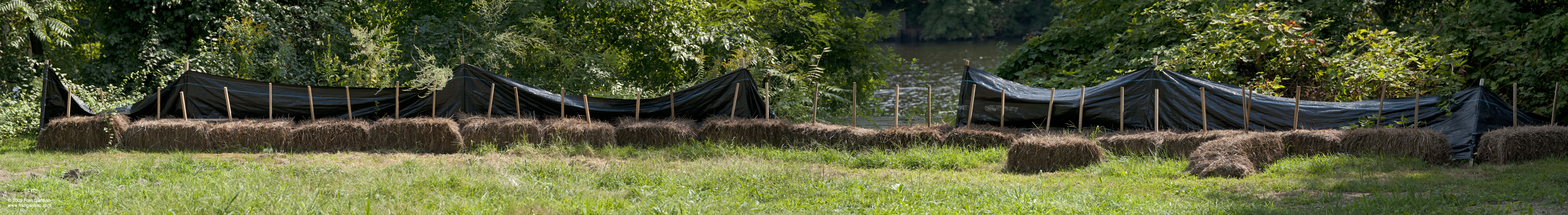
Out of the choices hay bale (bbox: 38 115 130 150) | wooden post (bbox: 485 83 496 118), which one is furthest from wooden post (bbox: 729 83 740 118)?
hay bale (bbox: 38 115 130 150)

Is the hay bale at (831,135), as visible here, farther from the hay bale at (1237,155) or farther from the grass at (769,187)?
the hay bale at (1237,155)

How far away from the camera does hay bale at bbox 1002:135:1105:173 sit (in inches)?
308

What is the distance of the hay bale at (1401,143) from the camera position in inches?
294

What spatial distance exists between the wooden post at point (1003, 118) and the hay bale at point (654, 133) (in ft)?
10.1

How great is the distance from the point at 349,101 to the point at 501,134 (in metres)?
1.95

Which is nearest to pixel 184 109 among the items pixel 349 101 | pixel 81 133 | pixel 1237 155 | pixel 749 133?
pixel 81 133

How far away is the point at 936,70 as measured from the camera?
108 feet

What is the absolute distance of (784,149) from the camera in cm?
945

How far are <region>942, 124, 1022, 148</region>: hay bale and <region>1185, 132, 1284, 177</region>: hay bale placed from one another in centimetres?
166

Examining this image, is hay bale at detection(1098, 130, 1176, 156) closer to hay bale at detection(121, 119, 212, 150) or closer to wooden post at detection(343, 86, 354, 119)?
wooden post at detection(343, 86, 354, 119)

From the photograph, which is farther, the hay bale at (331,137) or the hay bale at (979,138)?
the hay bale at (331,137)

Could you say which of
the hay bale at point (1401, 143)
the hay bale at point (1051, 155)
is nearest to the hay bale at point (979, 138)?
the hay bale at point (1051, 155)

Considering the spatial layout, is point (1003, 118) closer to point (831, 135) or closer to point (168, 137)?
point (831, 135)

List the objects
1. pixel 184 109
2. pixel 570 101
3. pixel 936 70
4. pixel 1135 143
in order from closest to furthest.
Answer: pixel 1135 143 → pixel 184 109 → pixel 570 101 → pixel 936 70
